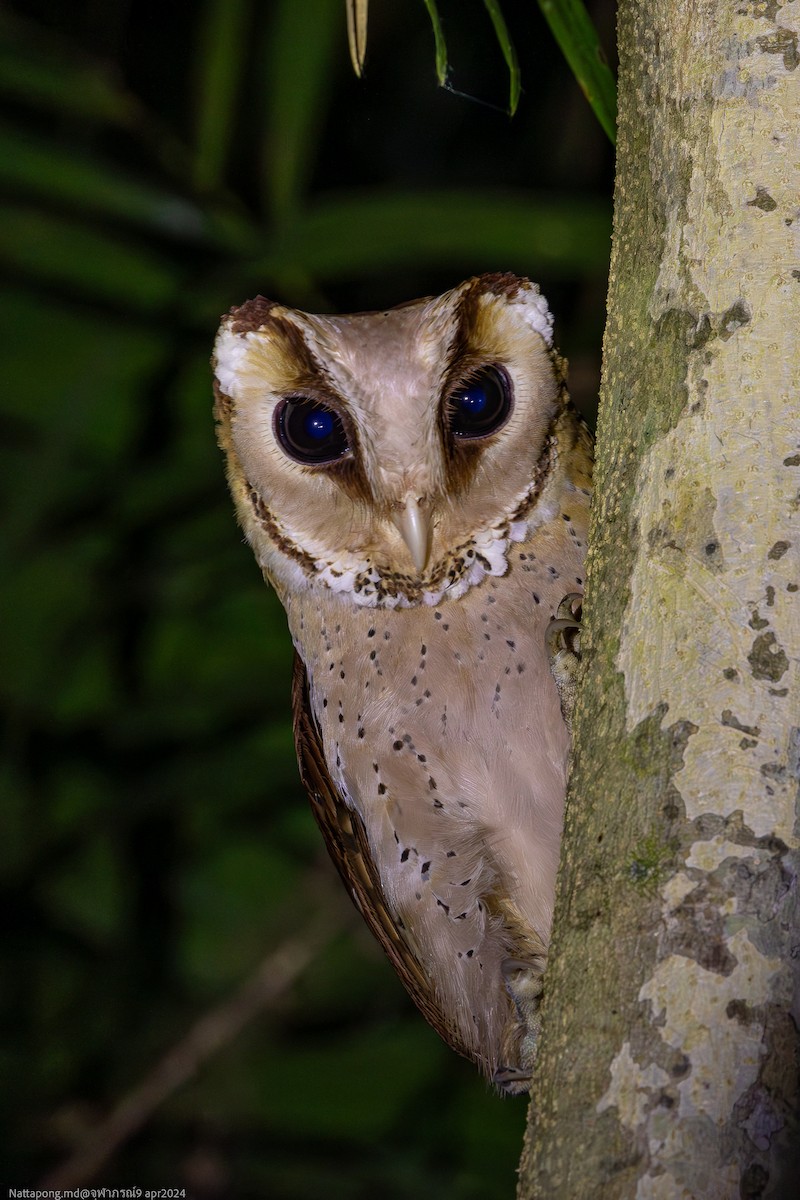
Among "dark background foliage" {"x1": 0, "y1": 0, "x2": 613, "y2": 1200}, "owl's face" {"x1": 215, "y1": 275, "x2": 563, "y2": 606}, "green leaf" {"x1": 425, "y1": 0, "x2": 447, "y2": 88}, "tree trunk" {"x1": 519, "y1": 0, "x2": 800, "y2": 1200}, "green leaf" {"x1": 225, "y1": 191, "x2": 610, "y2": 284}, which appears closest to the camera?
"tree trunk" {"x1": 519, "y1": 0, "x2": 800, "y2": 1200}

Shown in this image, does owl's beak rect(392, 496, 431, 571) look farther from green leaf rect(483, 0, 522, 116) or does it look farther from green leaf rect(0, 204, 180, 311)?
green leaf rect(0, 204, 180, 311)

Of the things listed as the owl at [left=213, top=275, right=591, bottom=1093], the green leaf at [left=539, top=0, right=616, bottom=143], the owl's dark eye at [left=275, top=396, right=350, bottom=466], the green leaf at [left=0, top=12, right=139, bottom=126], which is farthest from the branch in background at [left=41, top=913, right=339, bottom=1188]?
the green leaf at [left=539, top=0, right=616, bottom=143]

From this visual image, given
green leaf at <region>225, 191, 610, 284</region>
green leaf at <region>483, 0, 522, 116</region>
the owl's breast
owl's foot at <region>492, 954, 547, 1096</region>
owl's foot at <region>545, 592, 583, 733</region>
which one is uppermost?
green leaf at <region>483, 0, 522, 116</region>

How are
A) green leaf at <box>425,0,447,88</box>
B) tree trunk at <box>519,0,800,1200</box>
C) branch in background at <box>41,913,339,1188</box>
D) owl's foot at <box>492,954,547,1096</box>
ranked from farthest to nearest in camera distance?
1. branch in background at <box>41,913,339,1188</box>
2. owl's foot at <box>492,954,547,1096</box>
3. green leaf at <box>425,0,447,88</box>
4. tree trunk at <box>519,0,800,1200</box>

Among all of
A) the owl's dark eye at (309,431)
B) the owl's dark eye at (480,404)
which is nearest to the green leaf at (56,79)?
the owl's dark eye at (309,431)

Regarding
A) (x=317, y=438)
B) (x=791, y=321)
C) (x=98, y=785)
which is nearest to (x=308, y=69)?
(x=317, y=438)

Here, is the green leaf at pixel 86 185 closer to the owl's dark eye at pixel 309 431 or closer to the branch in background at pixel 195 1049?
the owl's dark eye at pixel 309 431
